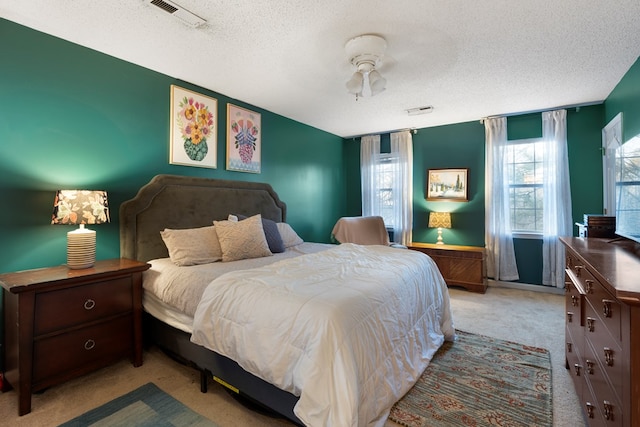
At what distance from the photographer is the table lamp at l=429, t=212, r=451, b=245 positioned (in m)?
4.64

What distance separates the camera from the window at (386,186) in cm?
536

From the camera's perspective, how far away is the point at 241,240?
2732 mm

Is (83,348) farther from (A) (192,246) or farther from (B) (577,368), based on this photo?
(B) (577,368)

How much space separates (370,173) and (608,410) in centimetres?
457

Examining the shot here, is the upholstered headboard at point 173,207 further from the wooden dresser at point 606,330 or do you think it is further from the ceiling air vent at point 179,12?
the wooden dresser at point 606,330

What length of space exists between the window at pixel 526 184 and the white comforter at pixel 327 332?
10.1ft

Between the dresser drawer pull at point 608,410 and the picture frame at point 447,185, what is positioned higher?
the picture frame at point 447,185

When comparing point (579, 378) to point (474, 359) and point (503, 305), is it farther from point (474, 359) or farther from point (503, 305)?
point (503, 305)

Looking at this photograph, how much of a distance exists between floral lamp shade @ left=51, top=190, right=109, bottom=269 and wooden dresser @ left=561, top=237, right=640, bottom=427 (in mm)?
2832

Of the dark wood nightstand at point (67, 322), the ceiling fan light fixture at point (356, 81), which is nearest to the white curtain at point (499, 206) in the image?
the ceiling fan light fixture at point (356, 81)

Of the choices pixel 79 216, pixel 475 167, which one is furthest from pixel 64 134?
pixel 475 167

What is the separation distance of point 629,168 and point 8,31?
4.58m

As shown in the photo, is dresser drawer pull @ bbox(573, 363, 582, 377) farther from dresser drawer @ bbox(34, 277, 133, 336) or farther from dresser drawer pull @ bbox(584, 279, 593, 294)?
dresser drawer @ bbox(34, 277, 133, 336)

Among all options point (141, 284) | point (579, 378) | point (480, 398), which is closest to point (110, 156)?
point (141, 284)
